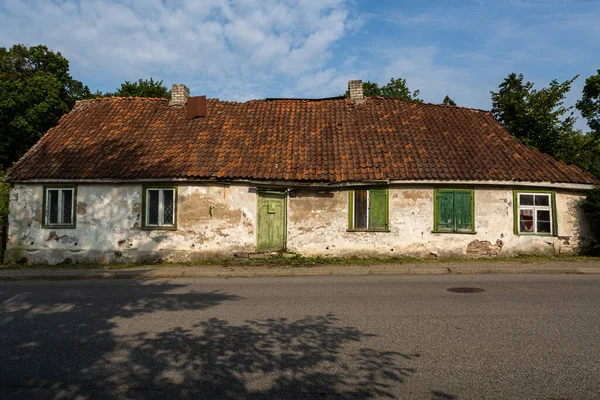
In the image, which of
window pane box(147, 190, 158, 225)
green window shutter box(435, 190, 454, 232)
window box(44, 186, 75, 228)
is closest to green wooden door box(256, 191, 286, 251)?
window pane box(147, 190, 158, 225)

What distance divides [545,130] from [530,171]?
5.83 m

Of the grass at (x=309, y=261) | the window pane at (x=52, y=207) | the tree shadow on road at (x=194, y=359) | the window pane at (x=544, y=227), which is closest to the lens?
the tree shadow on road at (x=194, y=359)

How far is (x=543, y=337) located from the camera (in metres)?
5.66

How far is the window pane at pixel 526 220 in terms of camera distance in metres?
14.8

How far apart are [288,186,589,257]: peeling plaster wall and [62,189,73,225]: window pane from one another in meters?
7.76

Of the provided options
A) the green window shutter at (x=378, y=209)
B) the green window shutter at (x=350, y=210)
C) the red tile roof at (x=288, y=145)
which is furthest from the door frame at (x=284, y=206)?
the green window shutter at (x=378, y=209)

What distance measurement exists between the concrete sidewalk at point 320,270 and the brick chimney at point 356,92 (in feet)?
28.2

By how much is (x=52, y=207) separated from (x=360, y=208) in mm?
10710

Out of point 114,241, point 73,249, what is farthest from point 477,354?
point 73,249

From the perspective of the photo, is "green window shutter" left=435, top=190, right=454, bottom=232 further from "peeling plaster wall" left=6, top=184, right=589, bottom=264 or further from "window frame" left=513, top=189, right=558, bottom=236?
"window frame" left=513, top=189, right=558, bottom=236

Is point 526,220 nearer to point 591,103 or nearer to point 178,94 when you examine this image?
point 178,94

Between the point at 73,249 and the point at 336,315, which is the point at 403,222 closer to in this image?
the point at 336,315

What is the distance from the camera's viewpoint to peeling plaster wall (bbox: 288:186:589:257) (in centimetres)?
1455

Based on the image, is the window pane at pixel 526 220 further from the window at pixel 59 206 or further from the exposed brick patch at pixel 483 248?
the window at pixel 59 206
